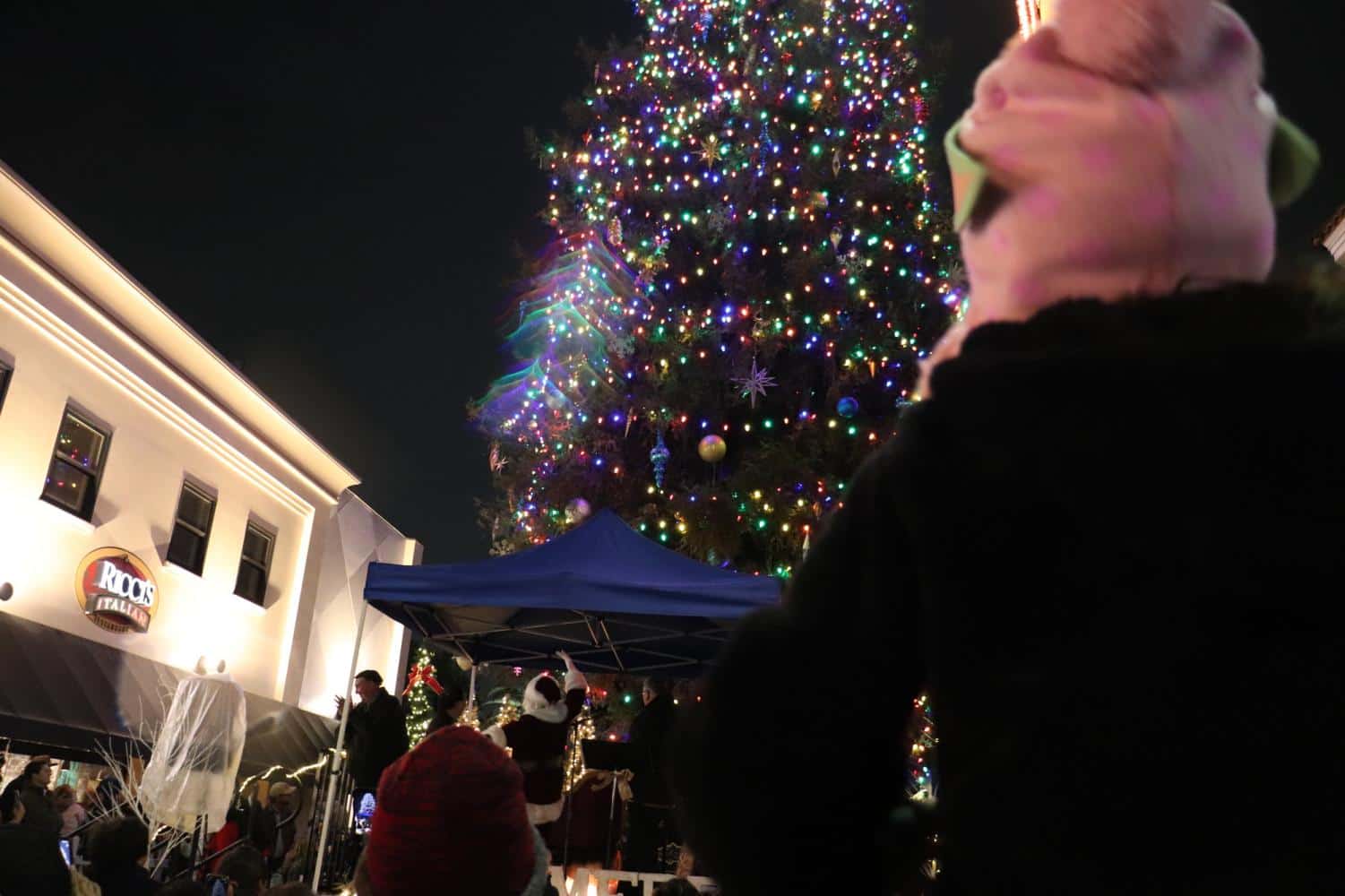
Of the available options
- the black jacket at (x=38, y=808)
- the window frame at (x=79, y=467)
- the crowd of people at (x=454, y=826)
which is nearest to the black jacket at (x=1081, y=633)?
the crowd of people at (x=454, y=826)

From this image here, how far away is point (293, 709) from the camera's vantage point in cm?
1750

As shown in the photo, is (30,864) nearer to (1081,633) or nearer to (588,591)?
(588,591)

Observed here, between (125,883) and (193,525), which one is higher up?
(193,525)

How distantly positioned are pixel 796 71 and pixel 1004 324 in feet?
40.1

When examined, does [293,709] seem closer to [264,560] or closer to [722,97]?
[264,560]

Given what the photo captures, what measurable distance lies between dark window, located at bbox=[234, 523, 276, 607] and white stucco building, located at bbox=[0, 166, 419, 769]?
36mm

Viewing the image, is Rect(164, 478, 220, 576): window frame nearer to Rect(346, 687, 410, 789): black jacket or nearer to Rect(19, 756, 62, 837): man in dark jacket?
Rect(19, 756, 62, 837): man in dark jacket

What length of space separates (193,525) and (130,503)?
1779mm

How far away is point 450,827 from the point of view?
2.11 m

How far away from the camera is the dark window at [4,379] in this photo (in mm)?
11406

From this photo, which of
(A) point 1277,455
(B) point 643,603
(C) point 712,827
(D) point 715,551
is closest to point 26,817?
(B) point 643,603

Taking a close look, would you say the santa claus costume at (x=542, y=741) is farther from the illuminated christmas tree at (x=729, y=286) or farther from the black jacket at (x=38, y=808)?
the black jacket at (x=38, y=808)

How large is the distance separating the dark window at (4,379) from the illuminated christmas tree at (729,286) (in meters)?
5.88

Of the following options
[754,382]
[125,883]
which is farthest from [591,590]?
[754,382]
